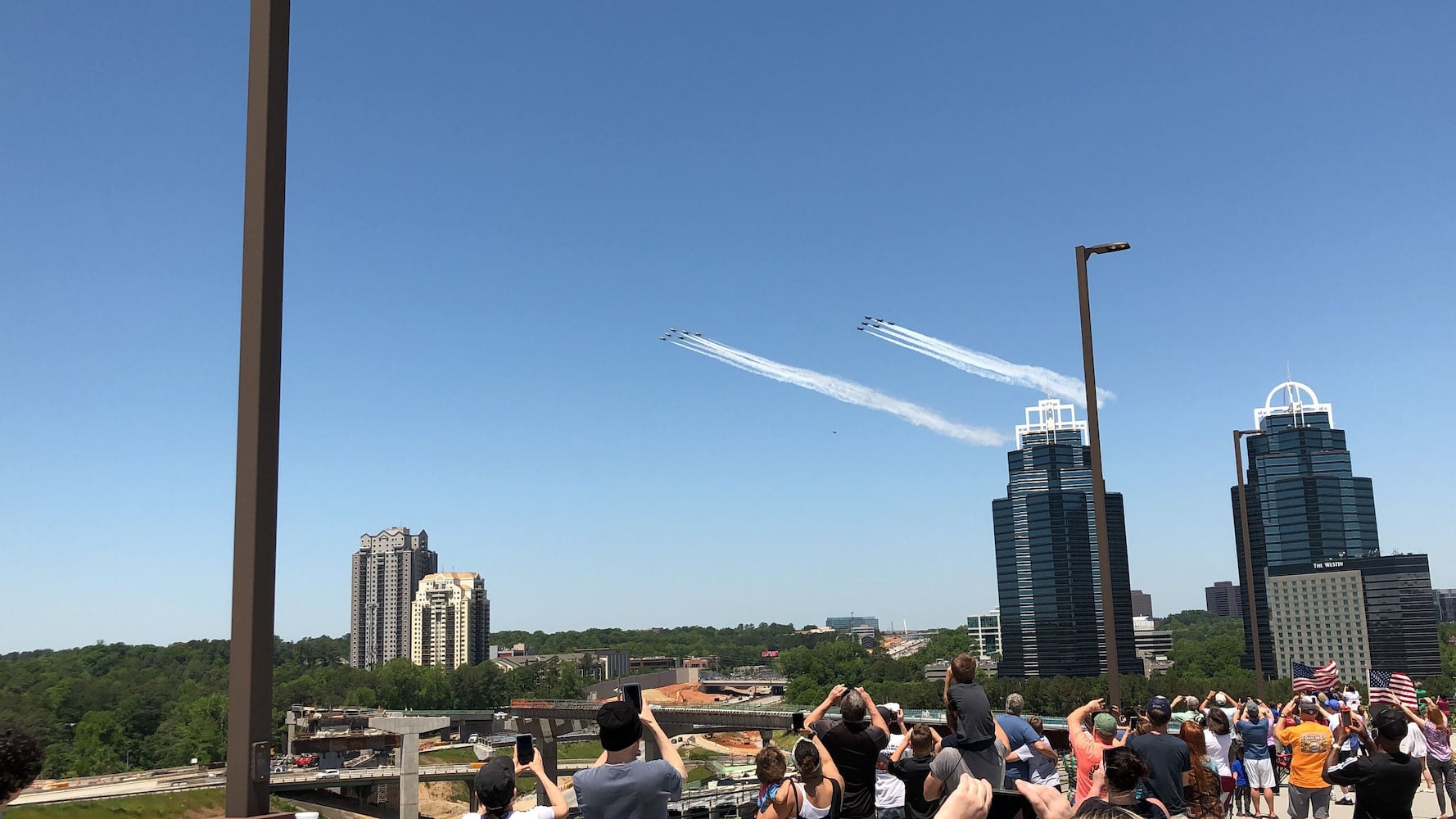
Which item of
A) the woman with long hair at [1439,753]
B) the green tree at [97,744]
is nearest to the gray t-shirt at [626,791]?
the woman with long hair at [1439,753]

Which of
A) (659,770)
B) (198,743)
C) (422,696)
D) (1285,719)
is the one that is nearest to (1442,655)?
(422,696)

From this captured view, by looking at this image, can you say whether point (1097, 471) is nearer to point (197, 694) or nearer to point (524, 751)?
point (524, 751)

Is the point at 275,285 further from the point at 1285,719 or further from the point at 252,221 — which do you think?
the point at 1285,719

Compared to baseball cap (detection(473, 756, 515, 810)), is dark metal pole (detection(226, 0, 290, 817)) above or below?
above

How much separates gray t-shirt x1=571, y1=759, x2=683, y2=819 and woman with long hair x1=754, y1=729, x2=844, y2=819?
6.35ft

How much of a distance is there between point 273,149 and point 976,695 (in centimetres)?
631

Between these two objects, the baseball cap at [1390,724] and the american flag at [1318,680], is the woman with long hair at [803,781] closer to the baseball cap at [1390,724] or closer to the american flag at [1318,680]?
the baseball cap at [1390,724]

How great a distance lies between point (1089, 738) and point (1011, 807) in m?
4.58

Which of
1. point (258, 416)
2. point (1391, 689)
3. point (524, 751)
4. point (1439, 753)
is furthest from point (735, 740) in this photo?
point (258, 416)

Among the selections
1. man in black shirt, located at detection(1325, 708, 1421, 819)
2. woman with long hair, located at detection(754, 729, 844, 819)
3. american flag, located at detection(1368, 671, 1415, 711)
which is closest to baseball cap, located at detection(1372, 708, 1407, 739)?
man in black shirt, located at detection(1325, 708, 1421, 819)

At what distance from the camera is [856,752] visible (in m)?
7.64

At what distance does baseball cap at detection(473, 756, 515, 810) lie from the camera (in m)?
5.35

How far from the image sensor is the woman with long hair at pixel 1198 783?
826 centimetres

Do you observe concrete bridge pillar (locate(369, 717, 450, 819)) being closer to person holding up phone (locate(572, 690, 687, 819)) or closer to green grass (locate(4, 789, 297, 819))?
green grass (locate(4, 789, 297, 819))
